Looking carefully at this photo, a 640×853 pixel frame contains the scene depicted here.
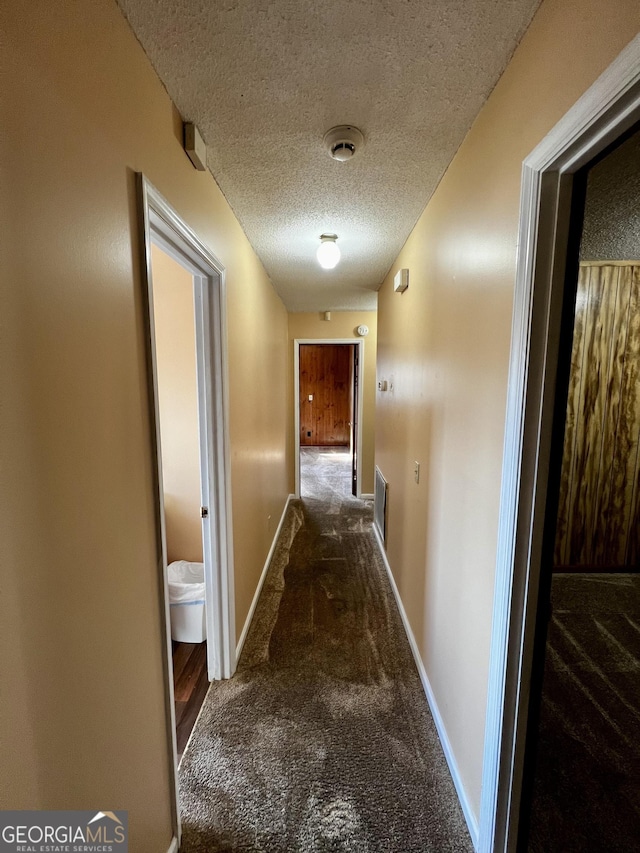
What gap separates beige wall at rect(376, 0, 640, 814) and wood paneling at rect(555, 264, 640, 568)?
1.78 meters

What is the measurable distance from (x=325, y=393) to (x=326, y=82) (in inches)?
323

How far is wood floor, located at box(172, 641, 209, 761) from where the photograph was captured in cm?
164

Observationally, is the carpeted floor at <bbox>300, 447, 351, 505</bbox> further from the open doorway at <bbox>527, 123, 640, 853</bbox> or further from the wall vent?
the open doorway at <bbox>527, 123, 640, 853</bbox>

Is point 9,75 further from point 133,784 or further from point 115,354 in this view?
point 133,784

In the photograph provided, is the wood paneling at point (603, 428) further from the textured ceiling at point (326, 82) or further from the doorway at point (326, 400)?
the doorway at point (326, 400)

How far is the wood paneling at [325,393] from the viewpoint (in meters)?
9.11

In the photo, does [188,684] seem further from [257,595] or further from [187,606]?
[257,595]

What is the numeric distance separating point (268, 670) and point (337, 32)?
2.60 m

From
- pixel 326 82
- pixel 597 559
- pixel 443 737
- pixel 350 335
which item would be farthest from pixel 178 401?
pixel 597 559

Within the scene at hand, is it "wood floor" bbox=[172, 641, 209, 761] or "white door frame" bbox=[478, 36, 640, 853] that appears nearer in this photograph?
"white door frame" bbox=[478, 36, 640, 853]

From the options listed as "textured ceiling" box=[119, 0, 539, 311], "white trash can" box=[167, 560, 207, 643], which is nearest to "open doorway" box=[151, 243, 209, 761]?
"white trash can" box=[167, 560, 207, 643]

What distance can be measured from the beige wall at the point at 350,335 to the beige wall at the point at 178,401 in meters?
2.45

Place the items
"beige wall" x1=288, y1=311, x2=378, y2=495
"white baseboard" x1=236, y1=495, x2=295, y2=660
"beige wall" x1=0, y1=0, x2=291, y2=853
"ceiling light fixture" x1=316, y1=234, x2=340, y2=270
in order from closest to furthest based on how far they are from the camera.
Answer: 1. "beige wall" x1=0, y1=0, x2=291, y2=853
2. "white baseboard" x1=236, y1=495, x2=295, y2=660
3. "ceiling light fixture" x1=316, y1=234, x2=340, y2=270
4. "beige wall" x1=288, y1=311, x2=378, y2=495

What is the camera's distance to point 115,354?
0.87 meters
